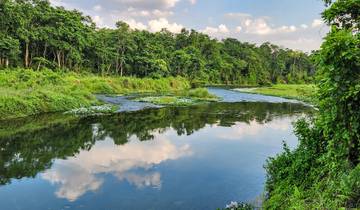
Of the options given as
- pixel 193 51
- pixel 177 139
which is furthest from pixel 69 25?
pixel 177 139

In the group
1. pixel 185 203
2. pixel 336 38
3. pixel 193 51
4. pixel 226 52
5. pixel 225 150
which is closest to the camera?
pixel 336 38

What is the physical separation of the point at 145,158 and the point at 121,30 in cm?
5937

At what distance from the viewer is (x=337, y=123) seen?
654 centimetres

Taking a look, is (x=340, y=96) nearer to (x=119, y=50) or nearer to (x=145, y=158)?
(x=145, y=158)

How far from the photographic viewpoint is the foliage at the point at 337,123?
5.90 meters

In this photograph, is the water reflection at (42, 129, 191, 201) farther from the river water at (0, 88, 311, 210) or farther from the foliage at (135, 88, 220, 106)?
the foliage at (135, 88, 220, 106)

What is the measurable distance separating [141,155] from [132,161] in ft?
3.70

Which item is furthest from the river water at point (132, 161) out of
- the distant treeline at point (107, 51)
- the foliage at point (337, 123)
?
the distant treeline at point (107, 51)

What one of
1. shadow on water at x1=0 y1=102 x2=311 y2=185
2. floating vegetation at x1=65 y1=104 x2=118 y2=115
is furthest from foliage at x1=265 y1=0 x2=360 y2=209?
floating vegetation at x1=65 y1=104 x2=118 y2=115

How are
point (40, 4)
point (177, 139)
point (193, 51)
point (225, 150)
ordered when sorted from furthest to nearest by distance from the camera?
point (193, 51) < point (40, 4) < point (177, 139) < point (225, 150)

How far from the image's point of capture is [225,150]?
1750 centimetres

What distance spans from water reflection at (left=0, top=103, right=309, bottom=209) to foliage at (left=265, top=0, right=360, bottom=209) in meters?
3.78

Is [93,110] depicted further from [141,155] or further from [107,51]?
[107,51]

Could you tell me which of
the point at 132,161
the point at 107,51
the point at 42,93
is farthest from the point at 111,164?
the point at 107,51
